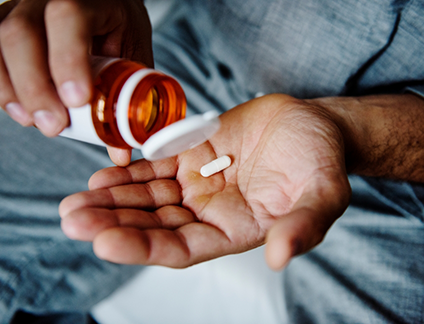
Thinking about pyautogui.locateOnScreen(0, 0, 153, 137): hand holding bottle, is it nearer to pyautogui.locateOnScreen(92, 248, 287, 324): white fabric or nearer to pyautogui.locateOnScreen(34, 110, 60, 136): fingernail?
pyautogui.locateOnScreen(34, 110, 60, 136): fingernail

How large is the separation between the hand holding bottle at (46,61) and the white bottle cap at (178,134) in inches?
7.2

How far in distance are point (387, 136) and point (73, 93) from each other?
3.83 feet

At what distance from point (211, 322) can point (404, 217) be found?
837 millimetres

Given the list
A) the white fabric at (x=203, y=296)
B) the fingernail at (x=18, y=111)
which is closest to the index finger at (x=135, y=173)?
the fingernail at (x=18, y=111)

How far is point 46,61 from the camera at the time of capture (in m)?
0.72

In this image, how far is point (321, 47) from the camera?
4.16 ft

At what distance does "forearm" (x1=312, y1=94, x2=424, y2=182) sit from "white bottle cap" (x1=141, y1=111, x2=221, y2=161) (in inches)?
23.8

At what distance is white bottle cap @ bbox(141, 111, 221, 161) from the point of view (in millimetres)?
707

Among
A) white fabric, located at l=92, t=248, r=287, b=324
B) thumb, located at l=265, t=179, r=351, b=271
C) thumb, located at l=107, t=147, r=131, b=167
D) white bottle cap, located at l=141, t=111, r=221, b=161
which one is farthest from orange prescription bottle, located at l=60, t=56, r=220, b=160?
white fabric, located at l=92, t=248, r=287, b=324

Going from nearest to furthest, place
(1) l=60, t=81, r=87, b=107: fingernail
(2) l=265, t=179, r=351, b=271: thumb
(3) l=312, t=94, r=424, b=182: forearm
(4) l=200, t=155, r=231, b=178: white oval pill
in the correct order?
(2) l=265, t=179, r=351, b=271: thumb → (1) l=60, t=81, r=87, b=107: fingernail → (4) l=200, t=155, r=231, b=178: white oval pill → (3) l=312, t=94, r=424, b=182: forearm

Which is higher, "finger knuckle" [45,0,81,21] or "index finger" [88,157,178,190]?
"finger knuckle" [45,0,81,21]

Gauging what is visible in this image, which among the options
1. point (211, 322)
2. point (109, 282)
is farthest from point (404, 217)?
point (109, 282)

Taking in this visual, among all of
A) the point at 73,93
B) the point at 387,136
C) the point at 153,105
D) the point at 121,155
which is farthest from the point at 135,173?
the point at 387,136

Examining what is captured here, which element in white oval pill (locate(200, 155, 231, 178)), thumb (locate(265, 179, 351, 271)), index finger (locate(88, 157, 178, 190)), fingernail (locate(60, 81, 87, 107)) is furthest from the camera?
white oval pill (locate(200, 155, 231, 178))
